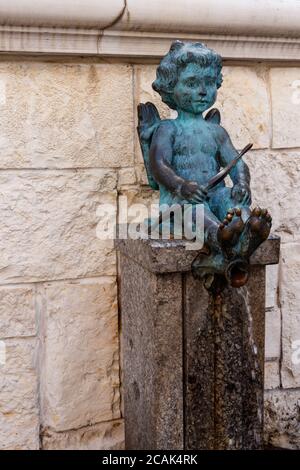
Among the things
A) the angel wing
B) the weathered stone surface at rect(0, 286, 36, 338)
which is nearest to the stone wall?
the weathered stone surface at rect(0, 286, 36, 338)

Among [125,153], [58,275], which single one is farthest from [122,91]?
[58,275]

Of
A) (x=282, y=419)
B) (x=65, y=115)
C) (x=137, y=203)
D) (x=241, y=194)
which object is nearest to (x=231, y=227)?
(x=241, y=194)

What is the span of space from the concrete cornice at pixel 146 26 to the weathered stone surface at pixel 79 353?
0.89m

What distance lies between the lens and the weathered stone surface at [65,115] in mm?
2271

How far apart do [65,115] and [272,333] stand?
1.25 m

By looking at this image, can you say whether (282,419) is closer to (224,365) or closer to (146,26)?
(224,365)

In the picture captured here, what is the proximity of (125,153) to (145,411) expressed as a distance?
967 millimetres

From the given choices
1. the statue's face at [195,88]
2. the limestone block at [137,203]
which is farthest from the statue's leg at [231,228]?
the limestone block at [137,203]

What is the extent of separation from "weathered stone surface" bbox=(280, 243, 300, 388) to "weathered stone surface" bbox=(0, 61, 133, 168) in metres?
0.81

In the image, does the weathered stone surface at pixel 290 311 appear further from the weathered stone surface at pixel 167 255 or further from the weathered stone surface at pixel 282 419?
the weathered stone surface at pixel 167 255

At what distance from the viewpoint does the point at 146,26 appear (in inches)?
90.3

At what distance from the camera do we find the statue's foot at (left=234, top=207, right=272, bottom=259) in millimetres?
1752

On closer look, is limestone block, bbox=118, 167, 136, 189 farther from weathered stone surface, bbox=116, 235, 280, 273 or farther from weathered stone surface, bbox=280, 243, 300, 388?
weathered stone surface, bbox=280, 243, 300, 388

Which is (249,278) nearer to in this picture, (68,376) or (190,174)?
(190,174)
